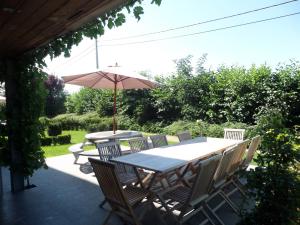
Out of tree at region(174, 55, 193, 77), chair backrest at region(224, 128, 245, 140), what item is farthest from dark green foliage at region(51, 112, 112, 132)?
chair backrest at region(224, 128, 245, 140)

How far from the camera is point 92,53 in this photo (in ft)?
91.8

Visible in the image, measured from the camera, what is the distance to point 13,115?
5.53 m

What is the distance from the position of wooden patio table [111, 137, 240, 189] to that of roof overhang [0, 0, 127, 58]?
2.06 metres

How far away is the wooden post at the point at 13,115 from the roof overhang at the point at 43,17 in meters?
1.32

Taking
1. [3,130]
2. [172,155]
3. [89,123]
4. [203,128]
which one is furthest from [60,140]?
[172,155]

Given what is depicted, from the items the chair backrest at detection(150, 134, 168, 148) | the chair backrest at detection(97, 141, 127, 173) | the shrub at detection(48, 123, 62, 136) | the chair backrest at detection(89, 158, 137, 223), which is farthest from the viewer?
the shrub at detection(48, 123, 62, 136)

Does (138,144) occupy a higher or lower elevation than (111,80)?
lower

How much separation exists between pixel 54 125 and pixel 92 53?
15.5m

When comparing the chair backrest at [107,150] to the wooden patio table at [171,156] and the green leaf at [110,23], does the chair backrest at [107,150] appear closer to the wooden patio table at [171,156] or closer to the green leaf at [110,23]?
the wooden patio table at [171,156]

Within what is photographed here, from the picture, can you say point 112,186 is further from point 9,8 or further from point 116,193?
point 9,8

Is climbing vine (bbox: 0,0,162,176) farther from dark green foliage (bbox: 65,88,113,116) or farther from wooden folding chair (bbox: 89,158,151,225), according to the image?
dark green foliage (bbox: 65,88,113,116)

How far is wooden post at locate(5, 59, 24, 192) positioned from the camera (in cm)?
550

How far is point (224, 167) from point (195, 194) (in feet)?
3.13

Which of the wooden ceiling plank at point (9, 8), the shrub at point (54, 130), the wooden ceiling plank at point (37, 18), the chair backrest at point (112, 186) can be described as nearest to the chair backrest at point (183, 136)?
the chair backrest at point (112, 186)
